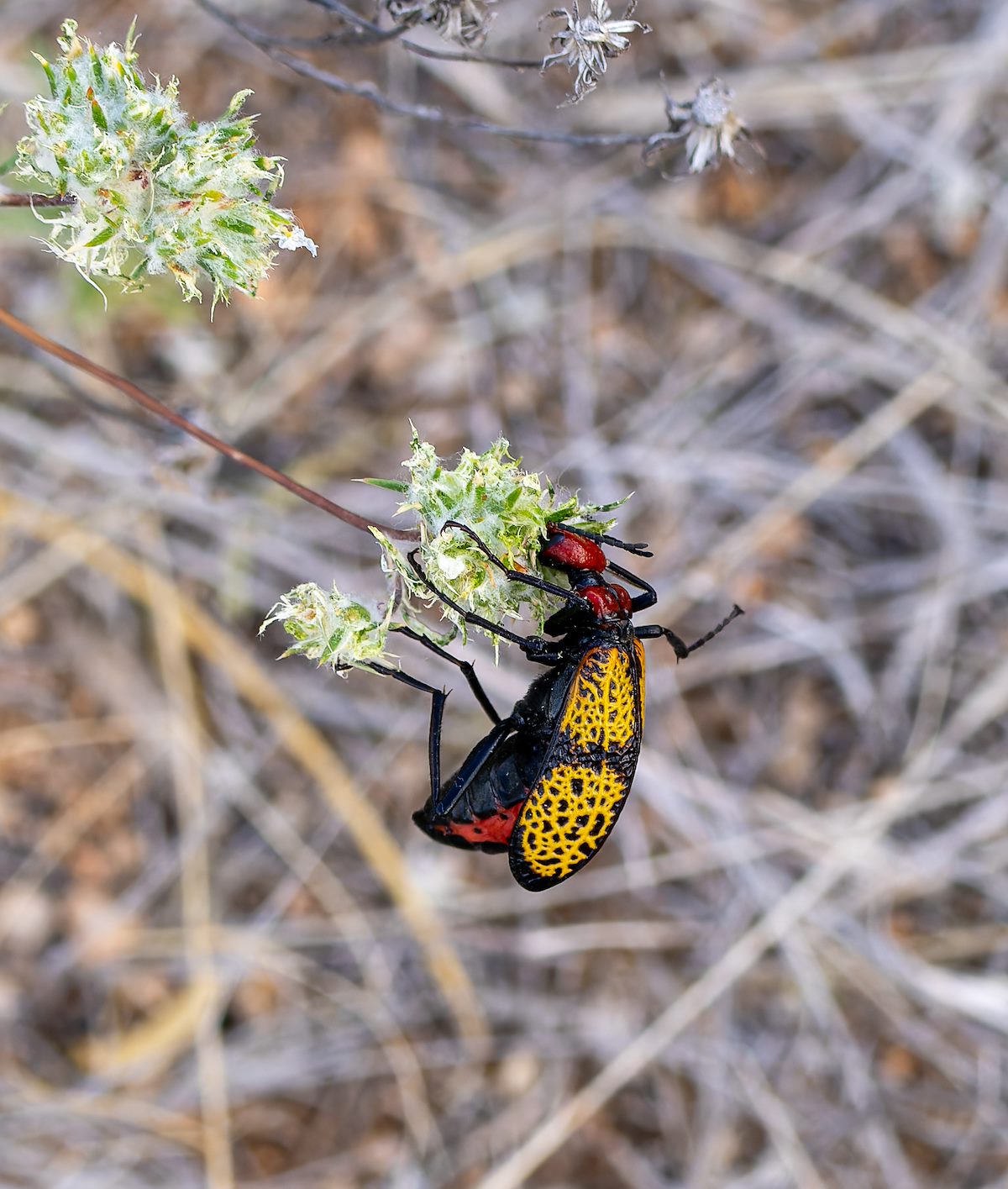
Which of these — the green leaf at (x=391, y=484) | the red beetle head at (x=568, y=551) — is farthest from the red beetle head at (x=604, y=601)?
the green leaf at (x=391, y=484)

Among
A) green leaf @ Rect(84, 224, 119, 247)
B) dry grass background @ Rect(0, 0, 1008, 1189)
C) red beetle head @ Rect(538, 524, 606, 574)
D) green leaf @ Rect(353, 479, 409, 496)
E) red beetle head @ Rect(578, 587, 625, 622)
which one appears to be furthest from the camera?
dry grass background @ Rect(0, 0, 1008, 1189)

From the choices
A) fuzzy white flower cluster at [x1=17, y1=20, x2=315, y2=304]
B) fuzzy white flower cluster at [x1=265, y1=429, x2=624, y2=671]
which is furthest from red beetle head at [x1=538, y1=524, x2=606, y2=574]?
fuzzy white flower cluster at [x1=17, y1=20, x2=315, y2=304]

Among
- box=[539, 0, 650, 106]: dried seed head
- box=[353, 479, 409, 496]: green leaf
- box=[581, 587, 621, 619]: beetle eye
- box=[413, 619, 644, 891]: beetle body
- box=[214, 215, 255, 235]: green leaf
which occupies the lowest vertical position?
box=[413, 619, 644, 891]: beetle body

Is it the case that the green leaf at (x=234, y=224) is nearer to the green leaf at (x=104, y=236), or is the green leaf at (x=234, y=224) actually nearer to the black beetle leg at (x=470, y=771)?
the green leaf at (x=104, y=236)

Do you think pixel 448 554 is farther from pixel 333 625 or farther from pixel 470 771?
pixel 470 771

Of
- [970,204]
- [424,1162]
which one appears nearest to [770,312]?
[970,204]

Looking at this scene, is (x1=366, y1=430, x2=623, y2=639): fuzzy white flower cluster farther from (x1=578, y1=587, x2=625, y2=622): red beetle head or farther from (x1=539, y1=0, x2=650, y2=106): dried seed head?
(x1=539, y1=0, x2=650, y2=106): dried seed head

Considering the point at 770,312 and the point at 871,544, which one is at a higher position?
the point at 770,312

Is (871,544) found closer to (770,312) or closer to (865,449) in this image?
(865,449)
